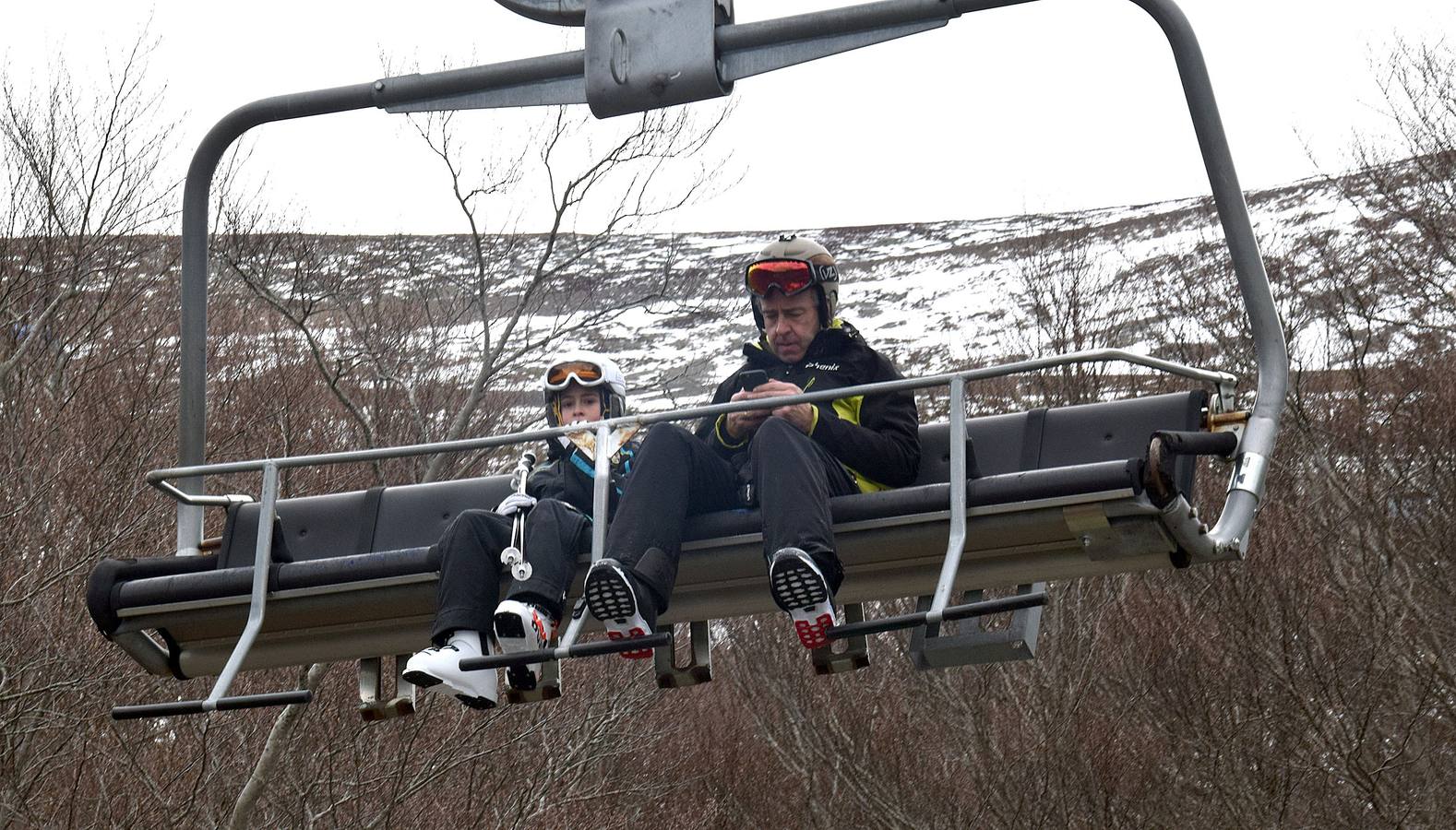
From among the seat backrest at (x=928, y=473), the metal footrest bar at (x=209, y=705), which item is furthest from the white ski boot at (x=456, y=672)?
the seat backrest at (x=928, y=473)

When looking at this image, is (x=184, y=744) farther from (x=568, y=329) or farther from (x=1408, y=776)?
(x=1408, y=776)

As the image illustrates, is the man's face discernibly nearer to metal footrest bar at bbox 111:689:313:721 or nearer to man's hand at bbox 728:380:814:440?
man's hand at bbox 728:380:814:440

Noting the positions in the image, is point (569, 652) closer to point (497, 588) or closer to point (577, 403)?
point (497, 588)

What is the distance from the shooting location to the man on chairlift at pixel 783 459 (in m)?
5.33

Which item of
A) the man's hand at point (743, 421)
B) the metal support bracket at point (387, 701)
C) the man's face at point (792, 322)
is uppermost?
the man's face at point (792, 322)

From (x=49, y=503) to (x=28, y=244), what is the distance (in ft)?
12.0

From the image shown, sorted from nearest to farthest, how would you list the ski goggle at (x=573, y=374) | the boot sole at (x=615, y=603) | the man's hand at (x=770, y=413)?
the boot sole at (x=615, y=603) < the man's hand at (x=770, y=413) < the ski goggle at (x=573, y=374)

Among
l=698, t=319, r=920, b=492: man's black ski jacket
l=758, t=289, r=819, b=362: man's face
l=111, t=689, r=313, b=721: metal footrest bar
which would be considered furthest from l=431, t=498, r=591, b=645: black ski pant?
l=758, t=289, r=819, b=362: man's face

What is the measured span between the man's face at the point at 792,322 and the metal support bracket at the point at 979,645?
89 cm

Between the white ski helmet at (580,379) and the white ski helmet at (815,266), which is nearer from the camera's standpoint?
the white ski helmet at (815,266)

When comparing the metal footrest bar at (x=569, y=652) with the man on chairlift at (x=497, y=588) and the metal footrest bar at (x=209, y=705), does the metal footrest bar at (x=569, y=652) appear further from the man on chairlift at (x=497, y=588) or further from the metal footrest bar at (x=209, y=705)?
the metal footrest bar at (x=209, y=705)

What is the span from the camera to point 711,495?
5820 mm

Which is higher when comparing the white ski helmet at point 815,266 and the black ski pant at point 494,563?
the white ski helmet at point 815,266

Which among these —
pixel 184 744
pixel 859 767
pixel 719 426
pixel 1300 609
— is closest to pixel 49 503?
pixel 184 744
